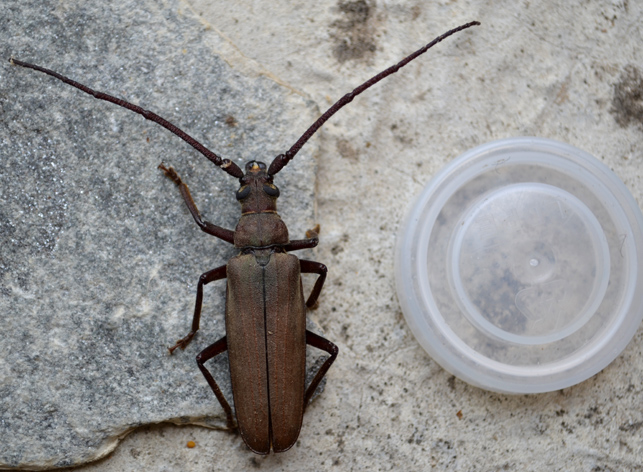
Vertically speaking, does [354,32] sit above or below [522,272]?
above

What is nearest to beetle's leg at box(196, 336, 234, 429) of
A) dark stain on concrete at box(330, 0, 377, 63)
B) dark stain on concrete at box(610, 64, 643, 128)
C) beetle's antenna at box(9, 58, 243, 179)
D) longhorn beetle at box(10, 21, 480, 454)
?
longhorn beetle at box(10, 21, 480, 454)

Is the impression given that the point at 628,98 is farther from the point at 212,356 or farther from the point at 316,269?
the point at 212,356

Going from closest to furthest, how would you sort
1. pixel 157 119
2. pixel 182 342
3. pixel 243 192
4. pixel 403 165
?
pixel 157 119, pixel 243 192, pixel 182 342, pixel 403 165

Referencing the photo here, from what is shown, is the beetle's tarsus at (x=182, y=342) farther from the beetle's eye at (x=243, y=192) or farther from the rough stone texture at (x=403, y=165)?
the beetle's eye at (x=243, y=192)

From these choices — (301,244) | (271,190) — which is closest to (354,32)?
(271,190)

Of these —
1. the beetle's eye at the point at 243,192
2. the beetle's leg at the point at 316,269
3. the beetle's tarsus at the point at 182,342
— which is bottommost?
the beetle's tarsus at the point at 182,342

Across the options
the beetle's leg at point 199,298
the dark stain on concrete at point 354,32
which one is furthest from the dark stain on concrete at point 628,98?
the beetle's leg at point 199,298

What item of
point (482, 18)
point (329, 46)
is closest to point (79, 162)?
point (329, 46)
